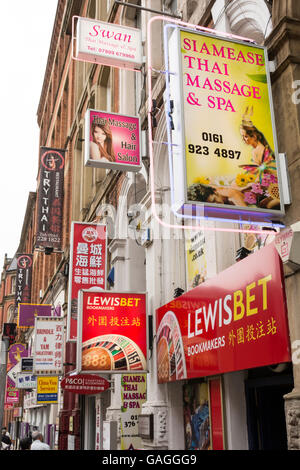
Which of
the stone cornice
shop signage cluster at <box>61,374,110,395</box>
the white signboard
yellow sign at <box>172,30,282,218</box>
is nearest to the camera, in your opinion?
yellow sign at <box>172,30,282,218</box>

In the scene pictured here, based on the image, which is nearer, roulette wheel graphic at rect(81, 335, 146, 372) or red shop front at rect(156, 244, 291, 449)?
red shop front at rect(156, 244, 291, 449)

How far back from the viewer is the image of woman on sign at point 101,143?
9961mm

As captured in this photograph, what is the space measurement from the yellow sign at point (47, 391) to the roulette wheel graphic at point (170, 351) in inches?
434

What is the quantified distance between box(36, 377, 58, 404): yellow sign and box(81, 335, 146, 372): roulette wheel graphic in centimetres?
1086

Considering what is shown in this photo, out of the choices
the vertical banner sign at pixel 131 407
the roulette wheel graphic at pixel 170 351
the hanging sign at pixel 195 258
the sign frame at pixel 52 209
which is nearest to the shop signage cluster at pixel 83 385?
the vertical banner sign at pixel 131 407

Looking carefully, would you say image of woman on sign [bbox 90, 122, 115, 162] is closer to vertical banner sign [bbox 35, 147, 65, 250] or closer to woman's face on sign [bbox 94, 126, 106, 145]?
woman's face on sign [bbox 94, 126, 106, 145]

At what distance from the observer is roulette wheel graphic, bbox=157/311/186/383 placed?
836 centimetres

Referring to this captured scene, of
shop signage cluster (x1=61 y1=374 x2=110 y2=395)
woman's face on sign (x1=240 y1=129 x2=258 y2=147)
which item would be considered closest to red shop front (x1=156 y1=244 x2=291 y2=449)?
woman's face on sign (x1=240 y1=129 x2=258 y2=147)

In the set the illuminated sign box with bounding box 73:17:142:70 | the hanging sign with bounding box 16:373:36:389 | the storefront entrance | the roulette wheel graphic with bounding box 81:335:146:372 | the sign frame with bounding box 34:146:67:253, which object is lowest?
the storefront entrance

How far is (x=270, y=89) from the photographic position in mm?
6215

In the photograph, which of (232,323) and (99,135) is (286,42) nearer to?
(232,323)

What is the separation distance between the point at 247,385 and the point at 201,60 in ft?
14.7

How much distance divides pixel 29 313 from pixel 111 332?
19268 millimetres

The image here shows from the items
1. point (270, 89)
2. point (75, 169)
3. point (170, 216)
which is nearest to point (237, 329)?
point (270, 89)
